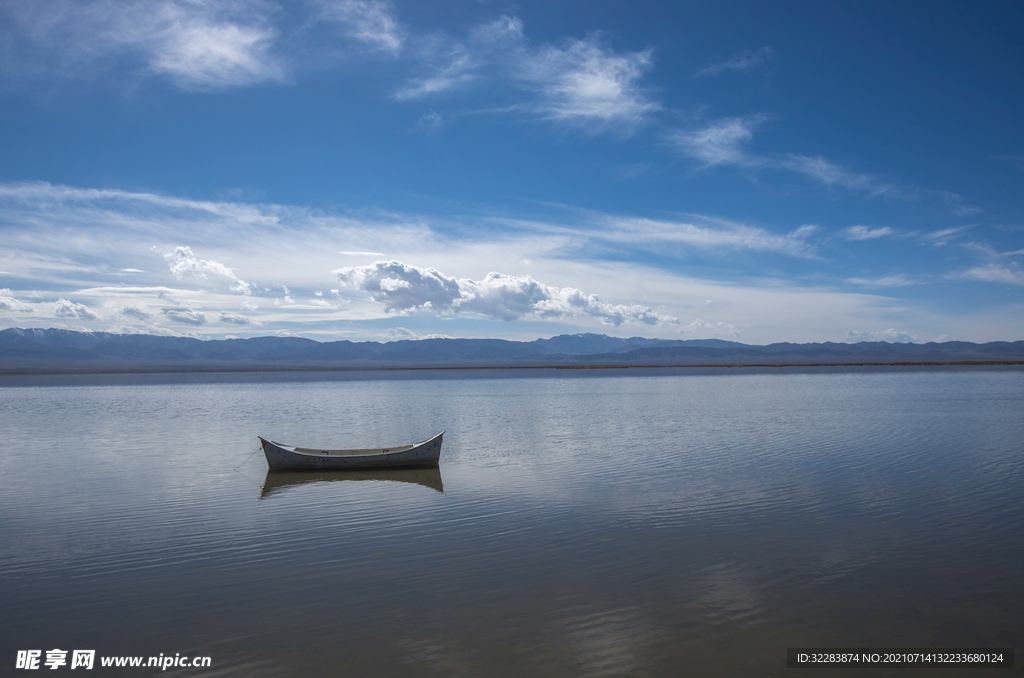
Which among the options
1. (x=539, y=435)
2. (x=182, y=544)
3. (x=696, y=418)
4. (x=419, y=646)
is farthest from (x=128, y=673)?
(x=696, y=418)

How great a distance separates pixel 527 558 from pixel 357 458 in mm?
8684

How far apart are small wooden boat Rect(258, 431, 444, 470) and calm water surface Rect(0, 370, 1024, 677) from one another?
60cm

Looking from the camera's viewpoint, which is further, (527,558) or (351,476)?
(351,476)

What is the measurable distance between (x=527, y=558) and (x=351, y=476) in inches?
346

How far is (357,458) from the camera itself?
16391 millimetres

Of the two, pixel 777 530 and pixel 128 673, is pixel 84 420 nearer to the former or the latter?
pixel 128 673

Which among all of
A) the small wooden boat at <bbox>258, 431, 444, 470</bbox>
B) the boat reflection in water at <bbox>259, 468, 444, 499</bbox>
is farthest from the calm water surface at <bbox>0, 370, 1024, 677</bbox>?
the small wooden boat at <bbox>258, 431, 444, 470</bbox>

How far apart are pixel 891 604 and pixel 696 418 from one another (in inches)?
874

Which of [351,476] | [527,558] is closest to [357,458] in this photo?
[351,476]

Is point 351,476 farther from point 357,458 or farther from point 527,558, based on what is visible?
point 527,558

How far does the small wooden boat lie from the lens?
54.0 ft

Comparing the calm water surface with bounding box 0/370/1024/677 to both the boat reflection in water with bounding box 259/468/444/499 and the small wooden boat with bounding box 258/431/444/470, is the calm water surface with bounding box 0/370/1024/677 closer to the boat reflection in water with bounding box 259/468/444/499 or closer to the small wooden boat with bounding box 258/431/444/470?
the boat reflection in water with bounding box 259/468/444/499

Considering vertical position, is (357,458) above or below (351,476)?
above

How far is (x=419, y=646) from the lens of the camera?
249 inches
